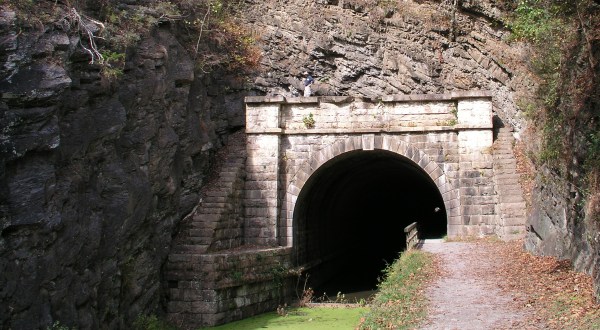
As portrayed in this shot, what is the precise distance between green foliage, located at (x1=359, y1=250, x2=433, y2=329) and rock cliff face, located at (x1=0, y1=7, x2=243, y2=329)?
486 cm

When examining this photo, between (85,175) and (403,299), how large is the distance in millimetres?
5817

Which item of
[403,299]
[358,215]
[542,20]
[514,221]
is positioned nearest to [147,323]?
[403,299]

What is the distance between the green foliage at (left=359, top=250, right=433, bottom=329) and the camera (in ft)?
26.6

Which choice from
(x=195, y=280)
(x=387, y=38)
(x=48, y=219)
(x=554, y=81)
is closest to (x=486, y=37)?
→ (x=387, y=38)

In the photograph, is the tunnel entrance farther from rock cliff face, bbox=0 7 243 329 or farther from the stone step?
rock cliff face, bbox=0 7 243 329

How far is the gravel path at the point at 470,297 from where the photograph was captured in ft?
24.6

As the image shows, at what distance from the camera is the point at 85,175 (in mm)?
10273

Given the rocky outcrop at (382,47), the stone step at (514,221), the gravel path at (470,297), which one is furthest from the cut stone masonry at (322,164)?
the gravel path at (470,297)

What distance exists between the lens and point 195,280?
513 inches

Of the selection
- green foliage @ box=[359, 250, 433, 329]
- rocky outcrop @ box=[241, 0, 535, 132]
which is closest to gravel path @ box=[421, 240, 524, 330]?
green foliage @ box=[359, 250, 433, 329]

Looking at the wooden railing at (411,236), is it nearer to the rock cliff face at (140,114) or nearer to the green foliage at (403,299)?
the green foliage at (403,299)

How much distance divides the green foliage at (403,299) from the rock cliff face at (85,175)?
4860 millimetres

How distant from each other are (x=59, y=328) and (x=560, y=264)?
810cm

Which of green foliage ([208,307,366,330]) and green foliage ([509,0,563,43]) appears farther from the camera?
green foliage ([208,307,366,330])
